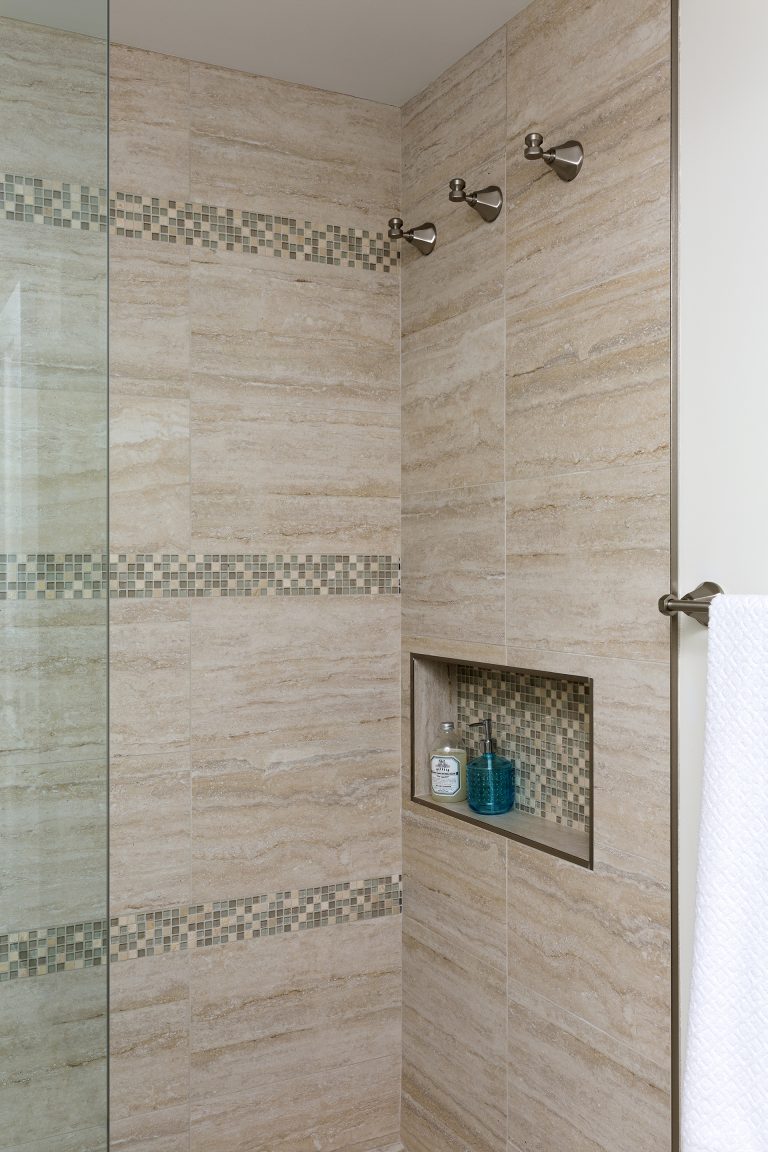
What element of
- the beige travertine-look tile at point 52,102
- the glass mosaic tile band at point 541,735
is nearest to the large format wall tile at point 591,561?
the glass mosaic tile band at point 541,735

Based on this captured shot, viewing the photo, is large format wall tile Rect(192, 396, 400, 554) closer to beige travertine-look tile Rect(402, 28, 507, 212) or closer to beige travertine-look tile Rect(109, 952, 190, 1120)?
beige travertine-look tile Rect(402, 28, 507, 212)

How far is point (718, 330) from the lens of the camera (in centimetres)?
150

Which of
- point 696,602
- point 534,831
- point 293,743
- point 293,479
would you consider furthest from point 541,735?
point 293,479

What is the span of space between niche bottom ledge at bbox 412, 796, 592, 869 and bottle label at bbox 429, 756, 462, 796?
0.10 ft

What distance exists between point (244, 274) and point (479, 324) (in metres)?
0.56

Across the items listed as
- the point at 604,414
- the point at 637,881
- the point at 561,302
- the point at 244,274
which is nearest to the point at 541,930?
the point at 637,881

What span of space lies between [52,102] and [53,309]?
22 centimetres

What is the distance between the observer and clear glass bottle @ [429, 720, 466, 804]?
7.40ft

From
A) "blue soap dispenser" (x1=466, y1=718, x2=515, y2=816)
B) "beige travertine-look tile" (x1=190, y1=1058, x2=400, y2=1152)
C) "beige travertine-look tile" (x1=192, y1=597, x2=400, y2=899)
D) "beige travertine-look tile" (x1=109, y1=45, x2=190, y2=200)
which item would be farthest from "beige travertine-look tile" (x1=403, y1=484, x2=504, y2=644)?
"beige travertine-look tile" (x1=190, y1=1058, x2=400, y2=1152)

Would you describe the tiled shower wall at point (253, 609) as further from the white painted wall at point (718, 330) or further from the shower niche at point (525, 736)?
the white painted wall at point (718, 330)

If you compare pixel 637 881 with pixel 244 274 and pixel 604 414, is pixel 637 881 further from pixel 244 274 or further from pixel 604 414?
pixel 244 274

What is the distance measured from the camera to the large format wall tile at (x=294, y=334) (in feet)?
7.23

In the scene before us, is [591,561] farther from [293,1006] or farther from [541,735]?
[293,1006]

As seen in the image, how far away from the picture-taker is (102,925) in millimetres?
1118
